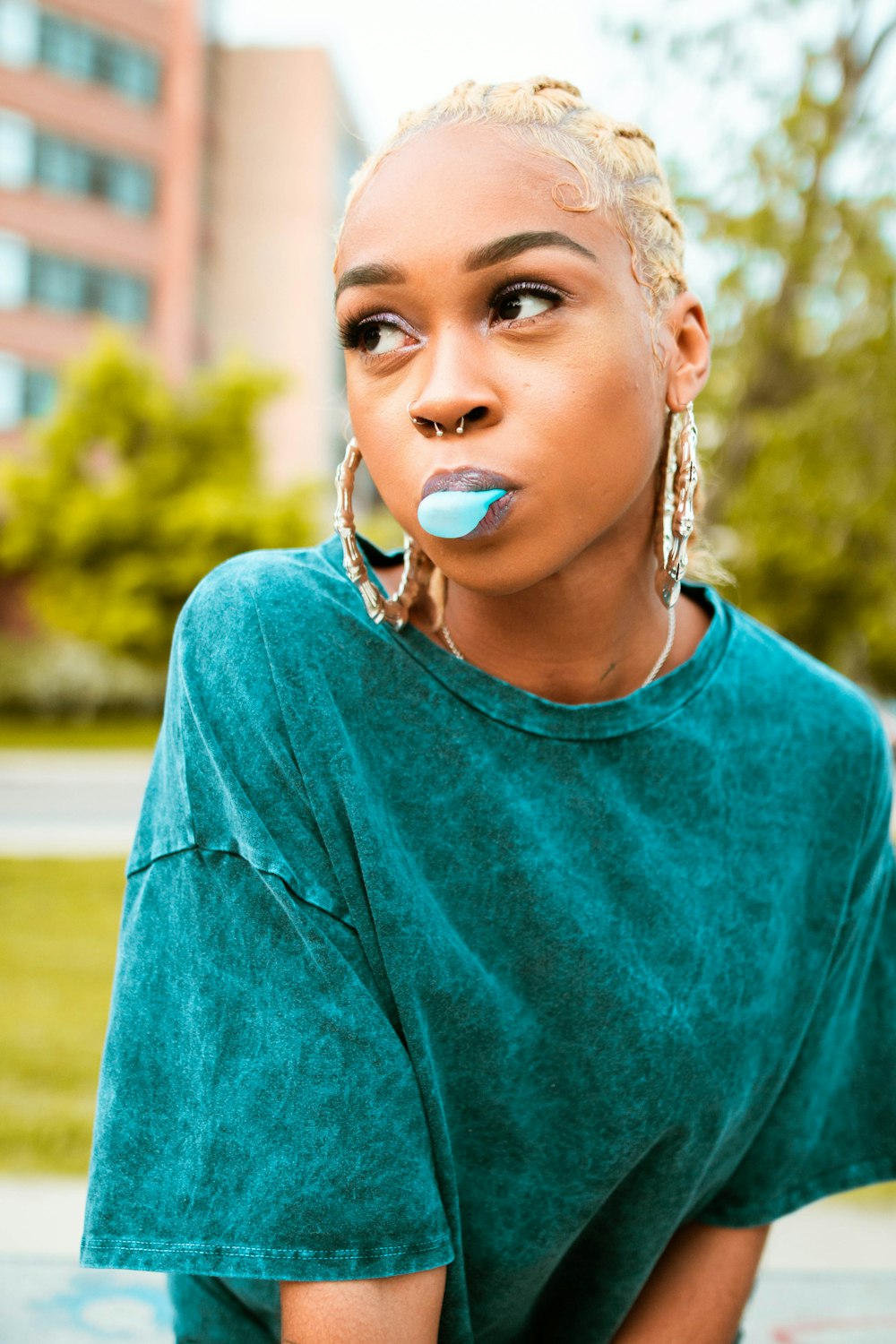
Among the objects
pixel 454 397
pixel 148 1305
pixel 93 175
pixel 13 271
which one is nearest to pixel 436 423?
pixel 454 397

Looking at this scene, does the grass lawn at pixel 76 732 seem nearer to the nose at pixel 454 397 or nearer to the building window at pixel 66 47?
the building window at pixel 66 47

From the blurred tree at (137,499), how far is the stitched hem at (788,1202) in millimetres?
18969

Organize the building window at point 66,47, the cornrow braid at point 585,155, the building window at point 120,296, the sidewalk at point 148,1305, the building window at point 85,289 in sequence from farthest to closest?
1. the building window at point 120,296
2. the building window at point 85,289
3. the building window at point 66,47
4. the sidewalk at point 148,1305
5. the cornrow braid at point 585,155

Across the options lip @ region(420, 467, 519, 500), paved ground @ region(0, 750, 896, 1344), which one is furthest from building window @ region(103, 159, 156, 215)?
lip @ region(420, 467, 519, 500)

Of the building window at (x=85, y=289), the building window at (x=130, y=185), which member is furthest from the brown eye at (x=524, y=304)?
the building window at (x=130, y=185)

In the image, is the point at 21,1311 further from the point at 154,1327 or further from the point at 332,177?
the point at 332,177

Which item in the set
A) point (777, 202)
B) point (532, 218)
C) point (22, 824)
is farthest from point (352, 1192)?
point (22, 824)

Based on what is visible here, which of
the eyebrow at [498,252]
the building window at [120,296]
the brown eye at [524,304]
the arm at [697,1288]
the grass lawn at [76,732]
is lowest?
the grass lawn at [76,732]

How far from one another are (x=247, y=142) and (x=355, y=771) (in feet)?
132

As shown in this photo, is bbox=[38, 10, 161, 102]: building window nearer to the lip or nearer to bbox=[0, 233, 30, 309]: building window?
bbox=[0, 233, 30, 309]: building window

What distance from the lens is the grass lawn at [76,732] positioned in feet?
64.4

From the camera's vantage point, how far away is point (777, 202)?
6594 mm

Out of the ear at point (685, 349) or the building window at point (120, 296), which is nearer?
the ear at point (685, 349)

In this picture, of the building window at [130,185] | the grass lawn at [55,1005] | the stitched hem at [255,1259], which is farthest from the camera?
the building window at [130,185]
